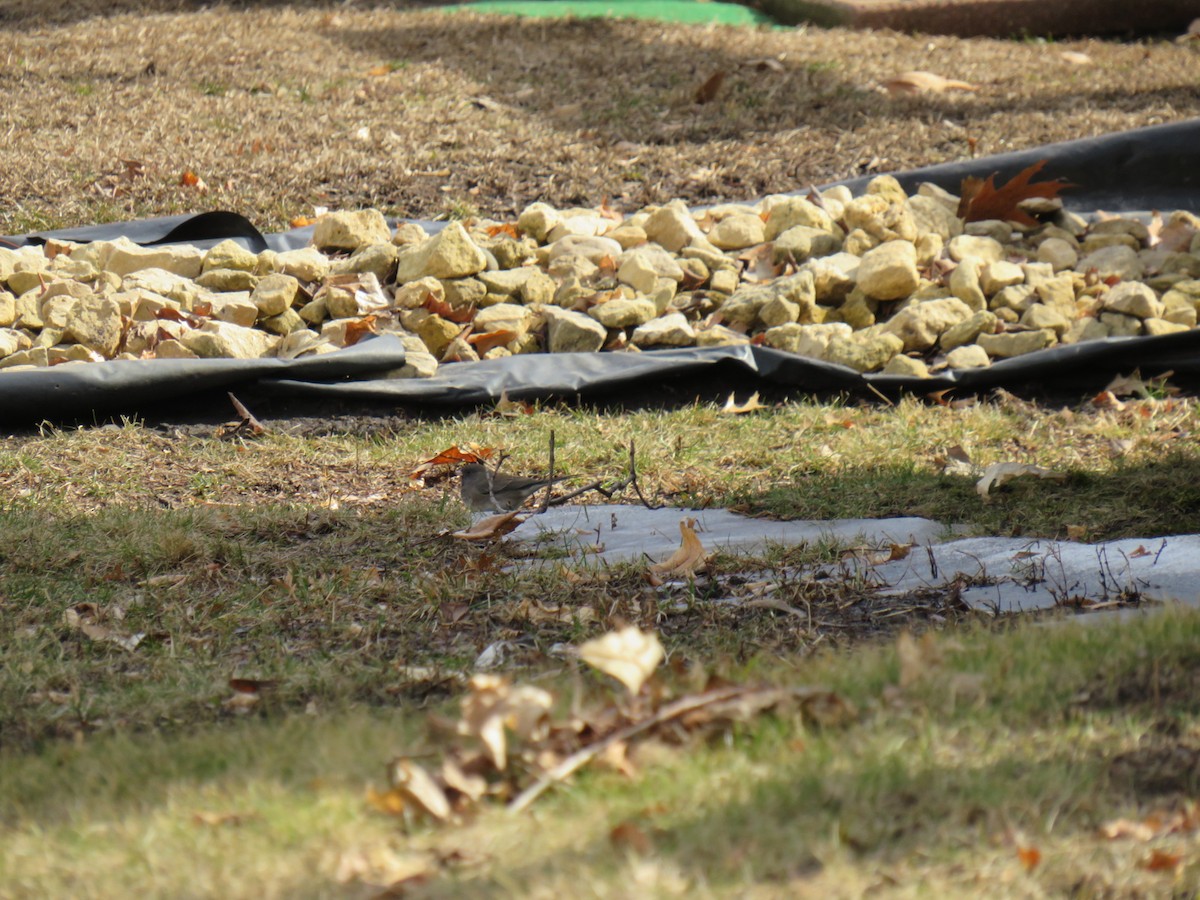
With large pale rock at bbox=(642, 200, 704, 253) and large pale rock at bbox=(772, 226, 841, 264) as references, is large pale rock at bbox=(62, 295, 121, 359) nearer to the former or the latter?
large pale rock at bbox=(642, 200, 704, 253)

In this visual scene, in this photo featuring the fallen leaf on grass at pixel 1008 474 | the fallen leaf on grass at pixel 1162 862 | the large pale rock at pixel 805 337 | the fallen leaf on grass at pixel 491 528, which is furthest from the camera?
the large pale rock at pixel 805 337

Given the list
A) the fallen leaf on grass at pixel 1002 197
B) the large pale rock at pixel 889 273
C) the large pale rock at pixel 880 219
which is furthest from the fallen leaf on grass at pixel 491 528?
the fallen leaf on grass at pixel 1002 197

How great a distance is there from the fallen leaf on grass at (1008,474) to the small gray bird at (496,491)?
4.57 feet

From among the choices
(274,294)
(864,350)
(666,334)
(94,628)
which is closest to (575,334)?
(666,334)

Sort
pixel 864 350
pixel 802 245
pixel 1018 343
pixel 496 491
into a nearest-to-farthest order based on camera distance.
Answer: pixel 496 491 < pixel 864 350 < pixel 1018 343 < pixel 802 245

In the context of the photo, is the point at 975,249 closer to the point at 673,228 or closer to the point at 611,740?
the point at 673,228

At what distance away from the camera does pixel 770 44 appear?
424 inches

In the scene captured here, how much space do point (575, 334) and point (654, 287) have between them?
59cm

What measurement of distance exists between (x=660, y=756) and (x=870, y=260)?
441 centimetres

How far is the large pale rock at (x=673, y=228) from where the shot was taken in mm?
6461

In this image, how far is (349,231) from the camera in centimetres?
632

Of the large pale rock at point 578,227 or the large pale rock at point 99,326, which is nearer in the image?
the large pale rock at point 99,326

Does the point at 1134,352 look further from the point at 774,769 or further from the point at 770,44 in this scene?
the point at 770,44

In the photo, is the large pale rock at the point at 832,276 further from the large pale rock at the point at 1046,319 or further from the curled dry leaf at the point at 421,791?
the curled dry leaf at the point at 421,791
